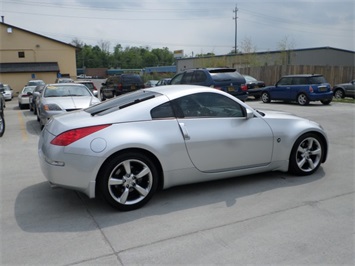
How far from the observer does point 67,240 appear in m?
3.37

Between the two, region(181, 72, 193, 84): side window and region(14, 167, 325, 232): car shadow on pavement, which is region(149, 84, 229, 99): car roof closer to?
region(14, 167, 325, 232): car shadow on pavement

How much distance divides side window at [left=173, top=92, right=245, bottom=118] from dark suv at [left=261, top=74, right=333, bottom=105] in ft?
42.5

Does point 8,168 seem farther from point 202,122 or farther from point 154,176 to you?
point 202,122

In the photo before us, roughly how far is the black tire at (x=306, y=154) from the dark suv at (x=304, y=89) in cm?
1199

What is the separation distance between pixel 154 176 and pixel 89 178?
0.79 m

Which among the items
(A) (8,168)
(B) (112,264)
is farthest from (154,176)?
(A) (8,168)

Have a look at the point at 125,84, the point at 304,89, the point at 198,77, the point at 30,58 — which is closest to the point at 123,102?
the point at 198,77

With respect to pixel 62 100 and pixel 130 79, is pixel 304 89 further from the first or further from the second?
pixel 62 100

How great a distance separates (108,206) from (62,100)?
639cm

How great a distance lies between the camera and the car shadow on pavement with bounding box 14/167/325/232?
3.78 m

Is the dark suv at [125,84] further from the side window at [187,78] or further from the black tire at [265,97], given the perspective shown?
the black tire at [265,97]

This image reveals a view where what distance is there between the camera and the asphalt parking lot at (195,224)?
307cm

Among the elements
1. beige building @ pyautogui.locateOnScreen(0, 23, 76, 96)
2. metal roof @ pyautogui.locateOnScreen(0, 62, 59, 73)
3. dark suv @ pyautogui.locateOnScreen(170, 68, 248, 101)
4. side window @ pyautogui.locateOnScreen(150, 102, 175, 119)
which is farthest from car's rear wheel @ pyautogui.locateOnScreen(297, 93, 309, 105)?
beige building @ pyautogui.locateOnScreen(0, 23, 76, 96)

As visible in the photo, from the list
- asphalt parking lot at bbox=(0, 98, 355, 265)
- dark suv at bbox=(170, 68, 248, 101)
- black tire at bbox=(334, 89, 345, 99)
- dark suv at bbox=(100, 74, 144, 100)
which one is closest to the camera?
asphalt parking lot at bbox=(0, 98, 355, 265)
